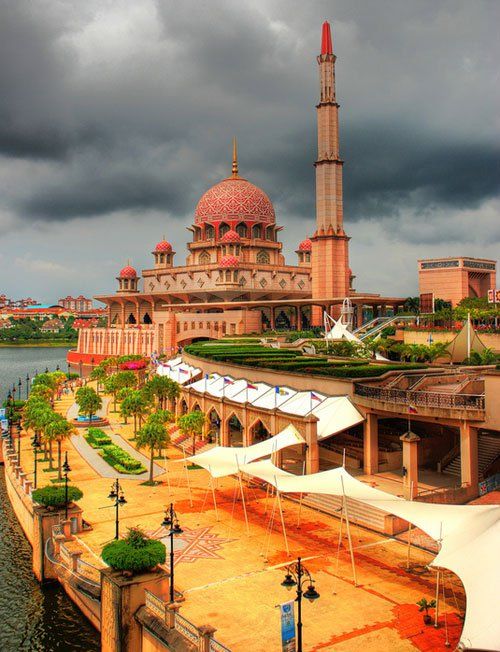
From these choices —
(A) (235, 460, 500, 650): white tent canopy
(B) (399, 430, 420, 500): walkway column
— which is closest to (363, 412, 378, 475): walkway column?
(B) (399, 430, 420, 500): walkway column

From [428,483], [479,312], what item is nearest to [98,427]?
[428,483]

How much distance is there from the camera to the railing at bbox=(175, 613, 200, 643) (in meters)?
16.1

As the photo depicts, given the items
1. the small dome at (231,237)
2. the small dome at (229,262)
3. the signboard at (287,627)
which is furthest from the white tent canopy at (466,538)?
→ the small dome at (231,237)

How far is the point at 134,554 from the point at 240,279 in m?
81.3

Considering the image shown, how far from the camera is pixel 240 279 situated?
9900cm

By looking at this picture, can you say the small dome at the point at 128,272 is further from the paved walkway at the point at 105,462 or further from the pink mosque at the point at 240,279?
the paved walkway at the point at 105,462

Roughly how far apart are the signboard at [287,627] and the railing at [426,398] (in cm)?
1551

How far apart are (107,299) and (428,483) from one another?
91.8m

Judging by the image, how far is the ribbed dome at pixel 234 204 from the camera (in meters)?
108

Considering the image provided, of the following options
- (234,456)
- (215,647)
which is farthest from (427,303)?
(215,647)

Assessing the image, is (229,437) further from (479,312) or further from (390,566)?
(479,312)

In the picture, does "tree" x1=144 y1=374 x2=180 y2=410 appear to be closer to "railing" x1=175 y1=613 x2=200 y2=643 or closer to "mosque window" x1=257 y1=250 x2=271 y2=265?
"railing" x1=175 y1=613 x2=200 y2=643

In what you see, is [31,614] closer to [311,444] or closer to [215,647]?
[215,647]

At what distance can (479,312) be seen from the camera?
56.8m
